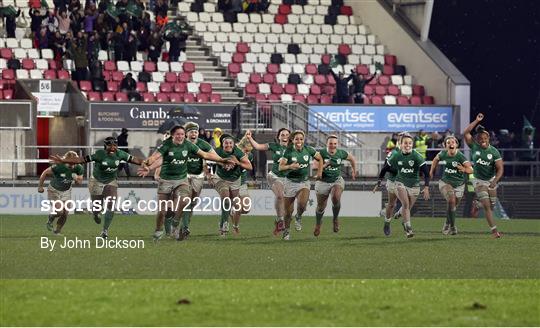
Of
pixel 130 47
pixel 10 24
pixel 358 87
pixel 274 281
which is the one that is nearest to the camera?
pixel 274 281

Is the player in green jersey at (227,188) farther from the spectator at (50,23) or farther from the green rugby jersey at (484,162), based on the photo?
the spectator at (50,23)

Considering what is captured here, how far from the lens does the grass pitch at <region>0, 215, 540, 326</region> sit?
15359mm

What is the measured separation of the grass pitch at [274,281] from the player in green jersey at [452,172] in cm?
171

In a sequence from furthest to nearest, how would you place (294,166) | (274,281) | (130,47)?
1. (130,47)
2. (294,166)
3. (274,281)

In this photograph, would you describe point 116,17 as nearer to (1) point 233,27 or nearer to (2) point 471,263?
(1) point 233,27

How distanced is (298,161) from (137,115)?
18.4 metres

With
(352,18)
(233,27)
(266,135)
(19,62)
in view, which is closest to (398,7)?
(352,18)

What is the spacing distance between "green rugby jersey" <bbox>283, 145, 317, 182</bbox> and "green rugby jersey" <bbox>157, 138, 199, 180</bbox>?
2904 millimetres

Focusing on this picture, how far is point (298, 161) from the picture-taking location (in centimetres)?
2925

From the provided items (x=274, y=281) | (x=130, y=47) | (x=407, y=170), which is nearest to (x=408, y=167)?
(x=407, y=170)

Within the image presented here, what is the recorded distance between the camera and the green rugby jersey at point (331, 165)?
31.6 metres

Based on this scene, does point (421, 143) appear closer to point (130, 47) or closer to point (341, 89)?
point (341, 89)

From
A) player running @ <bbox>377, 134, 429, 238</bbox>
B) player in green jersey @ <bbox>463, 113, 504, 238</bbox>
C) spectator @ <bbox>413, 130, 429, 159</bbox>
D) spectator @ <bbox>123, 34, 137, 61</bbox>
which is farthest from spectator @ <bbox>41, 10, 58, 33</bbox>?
player in green jersey @ <bbox>463, 113, 504, 238</bbox>

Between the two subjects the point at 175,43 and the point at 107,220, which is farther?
the point at 175,43
